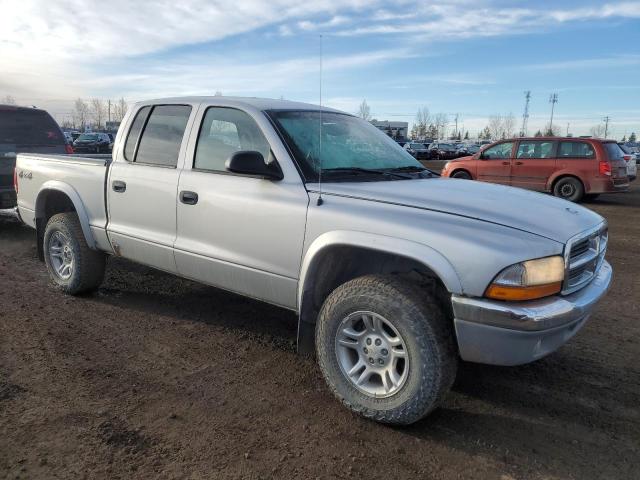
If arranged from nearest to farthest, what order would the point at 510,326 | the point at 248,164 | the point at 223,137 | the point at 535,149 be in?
the point at 510,326, the point at 248,164, the point at 223,137, the point at 535,149

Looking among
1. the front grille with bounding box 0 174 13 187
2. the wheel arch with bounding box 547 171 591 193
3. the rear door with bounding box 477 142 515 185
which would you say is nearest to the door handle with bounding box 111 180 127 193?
the front grille with bounding box 0 174 13 187

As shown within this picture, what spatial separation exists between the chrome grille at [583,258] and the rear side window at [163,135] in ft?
9.42

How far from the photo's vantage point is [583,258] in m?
3.13

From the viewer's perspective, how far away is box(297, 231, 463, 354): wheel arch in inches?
111

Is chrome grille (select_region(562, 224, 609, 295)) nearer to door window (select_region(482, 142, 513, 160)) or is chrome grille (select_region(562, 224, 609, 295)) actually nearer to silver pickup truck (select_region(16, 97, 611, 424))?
silver pickup truck (select_region(16, 97, 611, 424))

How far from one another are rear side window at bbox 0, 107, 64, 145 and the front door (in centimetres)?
571

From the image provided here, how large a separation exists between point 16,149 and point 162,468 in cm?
714

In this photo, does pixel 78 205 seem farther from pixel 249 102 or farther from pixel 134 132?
pixel 249 102

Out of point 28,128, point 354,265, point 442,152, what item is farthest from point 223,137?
point 442,152

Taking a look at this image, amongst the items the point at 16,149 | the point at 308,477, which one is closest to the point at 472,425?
the point at 308,477

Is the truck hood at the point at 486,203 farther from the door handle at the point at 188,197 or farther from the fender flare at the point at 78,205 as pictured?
the fender flare at the point at 78,205

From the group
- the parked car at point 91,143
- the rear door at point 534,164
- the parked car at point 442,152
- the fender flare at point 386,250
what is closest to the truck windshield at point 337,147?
the fender flare at point 386,250

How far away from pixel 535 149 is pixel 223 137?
1233cm

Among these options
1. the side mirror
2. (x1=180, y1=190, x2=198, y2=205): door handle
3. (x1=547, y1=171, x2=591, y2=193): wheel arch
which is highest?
the side mirror
